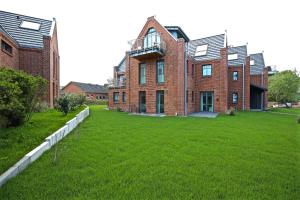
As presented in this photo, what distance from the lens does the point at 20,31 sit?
16547mm

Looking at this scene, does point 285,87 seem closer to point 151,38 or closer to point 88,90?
point 151,38

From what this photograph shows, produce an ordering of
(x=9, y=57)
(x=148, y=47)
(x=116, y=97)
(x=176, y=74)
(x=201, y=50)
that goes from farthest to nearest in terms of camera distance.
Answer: (x=116, y=97)
(x=201, y=50)
(x=148, y=47)
(x=176, y=74)
(x=9, y=57)

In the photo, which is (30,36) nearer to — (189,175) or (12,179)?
(12,179)

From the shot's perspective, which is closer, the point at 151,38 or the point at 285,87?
the point at 151,38

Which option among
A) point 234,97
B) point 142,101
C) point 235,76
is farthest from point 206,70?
point 142,101

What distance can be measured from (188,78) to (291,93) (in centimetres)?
2496

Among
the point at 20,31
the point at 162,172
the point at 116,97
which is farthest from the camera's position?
the point at 116,97

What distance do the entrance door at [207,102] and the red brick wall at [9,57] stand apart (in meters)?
17.0

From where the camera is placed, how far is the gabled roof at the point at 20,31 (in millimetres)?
15969

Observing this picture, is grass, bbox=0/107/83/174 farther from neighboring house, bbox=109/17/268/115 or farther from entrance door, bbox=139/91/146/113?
entrance door, bbox=139/91/146/113

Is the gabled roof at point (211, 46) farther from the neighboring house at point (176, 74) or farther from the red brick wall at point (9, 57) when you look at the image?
the red brick wall at point (9, 57)

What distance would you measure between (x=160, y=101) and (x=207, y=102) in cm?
549

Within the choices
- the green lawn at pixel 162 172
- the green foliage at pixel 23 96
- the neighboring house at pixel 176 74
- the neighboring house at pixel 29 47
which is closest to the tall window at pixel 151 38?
the neighboring house at pixel 176 74

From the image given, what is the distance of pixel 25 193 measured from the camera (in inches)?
131
